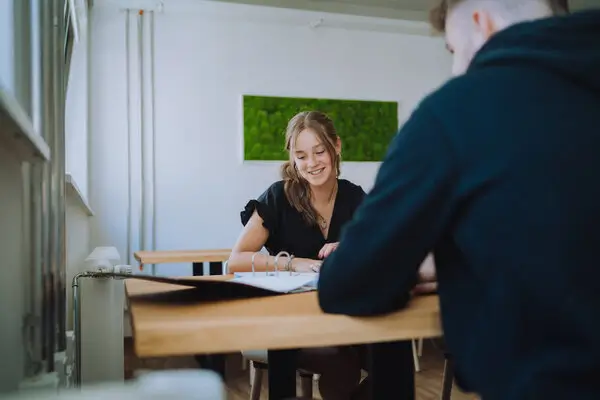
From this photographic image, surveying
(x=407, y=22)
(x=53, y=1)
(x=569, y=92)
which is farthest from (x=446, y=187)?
(x=407, y=22)

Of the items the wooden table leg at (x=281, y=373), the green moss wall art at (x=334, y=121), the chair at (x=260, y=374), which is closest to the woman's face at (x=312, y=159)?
the chair at (x=260, y=374)

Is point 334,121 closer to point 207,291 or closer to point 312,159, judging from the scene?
point 312,159

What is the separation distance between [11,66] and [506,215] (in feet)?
3.50

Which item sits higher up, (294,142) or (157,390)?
(294,142)

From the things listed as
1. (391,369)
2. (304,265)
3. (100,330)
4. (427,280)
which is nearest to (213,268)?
(304,265)

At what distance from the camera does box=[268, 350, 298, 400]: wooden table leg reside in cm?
126

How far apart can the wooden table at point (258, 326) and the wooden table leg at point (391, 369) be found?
10cm

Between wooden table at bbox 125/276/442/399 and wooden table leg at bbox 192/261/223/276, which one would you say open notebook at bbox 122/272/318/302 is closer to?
wooden table at bbox 125/276/442/399

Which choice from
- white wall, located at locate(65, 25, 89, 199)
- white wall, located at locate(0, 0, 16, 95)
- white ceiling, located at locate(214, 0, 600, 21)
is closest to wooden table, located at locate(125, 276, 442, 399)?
white wall, located at locate(0, 0, 16, 95)

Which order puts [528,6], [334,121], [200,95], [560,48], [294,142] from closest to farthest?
1. [560,48]
2. [528,6]
3. [294,142]
4. [200,95]
5. [334,121]

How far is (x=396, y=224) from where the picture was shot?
0.69m

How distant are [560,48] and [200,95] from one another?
4.10 m

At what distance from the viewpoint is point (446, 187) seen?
2.20 feet

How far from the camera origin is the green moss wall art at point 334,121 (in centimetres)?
464
